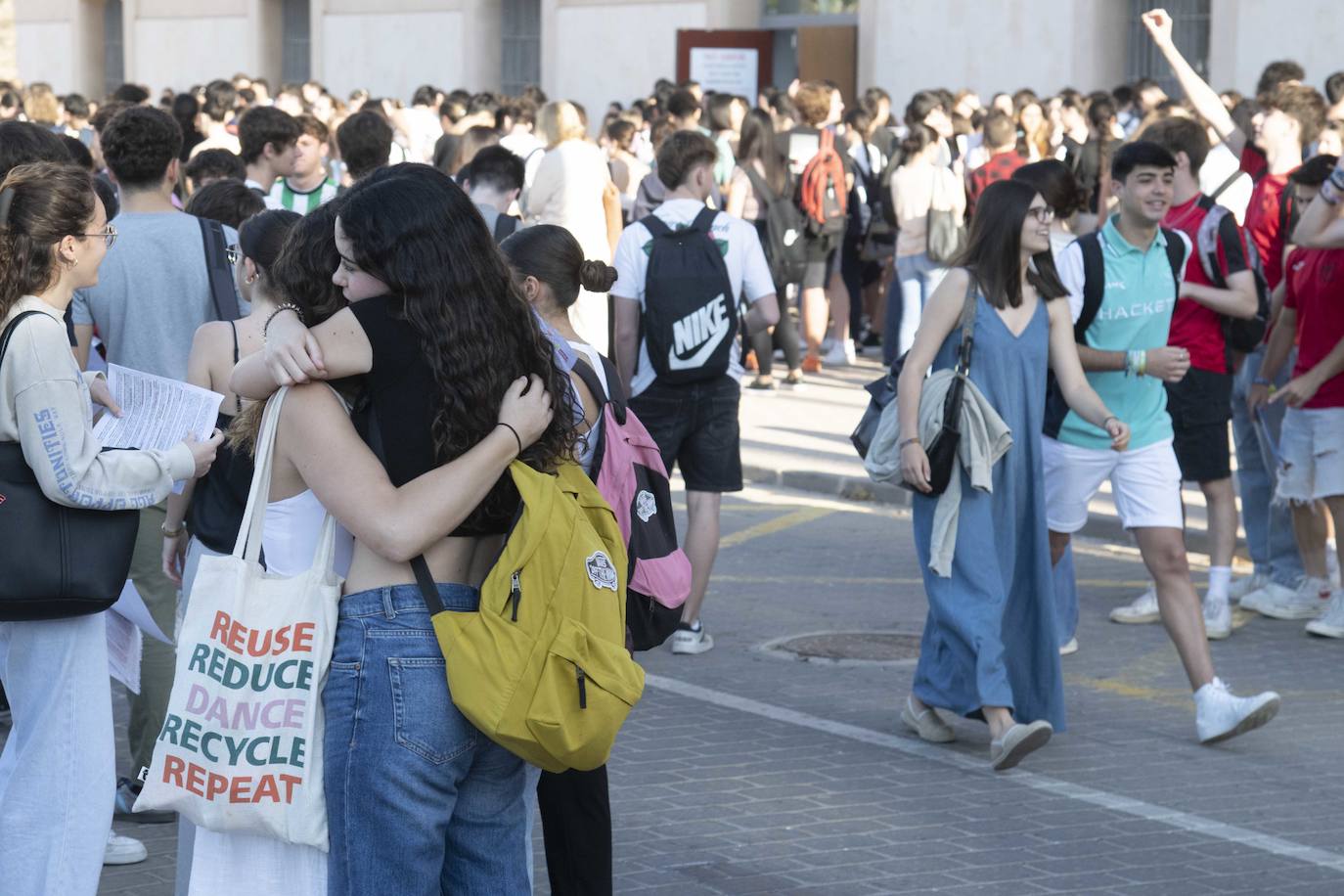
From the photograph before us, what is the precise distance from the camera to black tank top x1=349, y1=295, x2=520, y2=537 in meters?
3.31

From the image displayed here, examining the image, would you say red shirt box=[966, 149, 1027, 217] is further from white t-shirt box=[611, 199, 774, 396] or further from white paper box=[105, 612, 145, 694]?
white paper box=[105, 612, 145, 694]

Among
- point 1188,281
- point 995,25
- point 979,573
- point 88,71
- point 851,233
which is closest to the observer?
point 979,573

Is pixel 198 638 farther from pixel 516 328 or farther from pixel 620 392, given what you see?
pixel 620 392

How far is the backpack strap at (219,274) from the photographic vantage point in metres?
6.01

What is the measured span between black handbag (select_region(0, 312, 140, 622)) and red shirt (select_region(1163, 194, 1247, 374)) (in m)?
5.01

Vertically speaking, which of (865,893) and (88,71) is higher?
(88,71)

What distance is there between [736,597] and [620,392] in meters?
4.50

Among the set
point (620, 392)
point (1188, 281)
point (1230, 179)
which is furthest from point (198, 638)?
point (1230, 179)

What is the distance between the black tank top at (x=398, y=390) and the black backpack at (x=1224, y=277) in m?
5.44

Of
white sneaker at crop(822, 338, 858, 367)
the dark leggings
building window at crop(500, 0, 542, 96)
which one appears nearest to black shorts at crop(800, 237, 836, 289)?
the dark leggings

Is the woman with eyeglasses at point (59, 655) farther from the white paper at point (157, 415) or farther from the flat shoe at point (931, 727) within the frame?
the flat shoe at point (931, 727)

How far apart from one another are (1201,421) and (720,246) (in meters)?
2.16

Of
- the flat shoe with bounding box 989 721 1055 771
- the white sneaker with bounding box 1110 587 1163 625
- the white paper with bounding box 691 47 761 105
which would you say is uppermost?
the white paper with bounding box 691 47 761 105

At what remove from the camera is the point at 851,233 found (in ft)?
54.1
